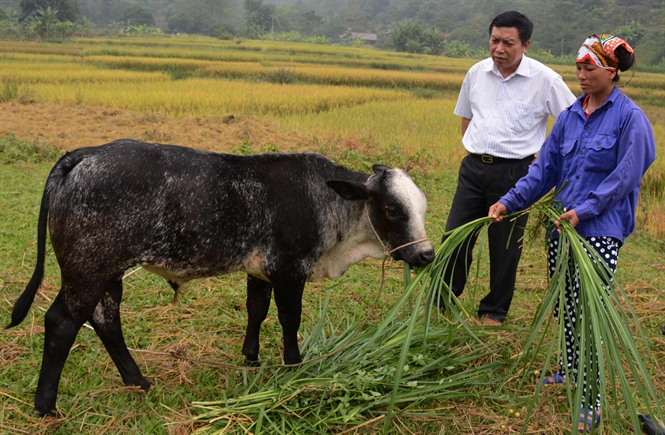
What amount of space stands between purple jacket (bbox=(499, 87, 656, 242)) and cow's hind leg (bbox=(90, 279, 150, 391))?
2229 millimetres

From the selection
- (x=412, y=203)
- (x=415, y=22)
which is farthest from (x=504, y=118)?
(x=415, y=22)

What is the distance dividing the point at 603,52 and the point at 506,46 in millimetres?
1197

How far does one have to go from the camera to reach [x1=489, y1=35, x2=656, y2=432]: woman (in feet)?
9.47

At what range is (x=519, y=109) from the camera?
4.16 meters

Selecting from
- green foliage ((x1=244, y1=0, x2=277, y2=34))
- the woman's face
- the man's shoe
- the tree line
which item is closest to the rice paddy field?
the man's shoe

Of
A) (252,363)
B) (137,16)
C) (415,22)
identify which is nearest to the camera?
(252,363)

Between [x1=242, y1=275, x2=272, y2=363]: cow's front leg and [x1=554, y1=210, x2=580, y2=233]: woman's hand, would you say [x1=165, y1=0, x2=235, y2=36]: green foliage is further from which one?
[x1=554, y1=210, x2=580, y2=233]: woman's hand

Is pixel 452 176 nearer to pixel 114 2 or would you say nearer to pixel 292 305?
pixel 292 305

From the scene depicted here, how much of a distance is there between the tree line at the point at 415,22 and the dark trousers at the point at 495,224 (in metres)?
30.0

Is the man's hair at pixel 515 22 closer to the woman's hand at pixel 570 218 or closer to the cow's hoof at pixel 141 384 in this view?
the woman's hand at pixel 570 218

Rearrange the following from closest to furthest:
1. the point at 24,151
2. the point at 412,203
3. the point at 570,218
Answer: the point at 570,218 → the point at 412,203 → the point at 24,151

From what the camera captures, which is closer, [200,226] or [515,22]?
[200,226]

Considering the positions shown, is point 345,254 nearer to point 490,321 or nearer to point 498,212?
point 498,212

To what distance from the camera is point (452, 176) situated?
9.27 meters
